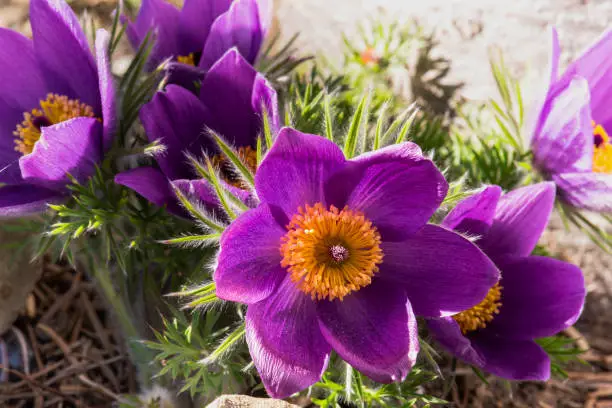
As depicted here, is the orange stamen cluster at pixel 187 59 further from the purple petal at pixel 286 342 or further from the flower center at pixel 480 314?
the flower center at pixel 480 314

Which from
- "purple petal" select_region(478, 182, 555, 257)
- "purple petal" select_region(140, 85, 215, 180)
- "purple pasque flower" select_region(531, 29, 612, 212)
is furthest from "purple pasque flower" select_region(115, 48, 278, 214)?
"purple pasque flower" select_region(531, 29, 612, 212)

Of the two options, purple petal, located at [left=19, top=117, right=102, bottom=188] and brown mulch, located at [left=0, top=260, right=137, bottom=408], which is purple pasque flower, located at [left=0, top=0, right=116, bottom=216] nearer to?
purple petal, located at [left=19, top=117, right=102, bottom=188]

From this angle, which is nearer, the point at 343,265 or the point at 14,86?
the point at 343,265

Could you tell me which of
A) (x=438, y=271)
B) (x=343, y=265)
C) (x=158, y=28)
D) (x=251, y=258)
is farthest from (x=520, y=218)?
(x=158, y=28)

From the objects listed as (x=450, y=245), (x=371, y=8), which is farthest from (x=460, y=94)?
(x=450, y=245)

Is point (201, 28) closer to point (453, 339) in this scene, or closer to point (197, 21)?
point (197, 21)

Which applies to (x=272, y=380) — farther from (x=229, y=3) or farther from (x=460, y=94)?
(x=460, y=94)
